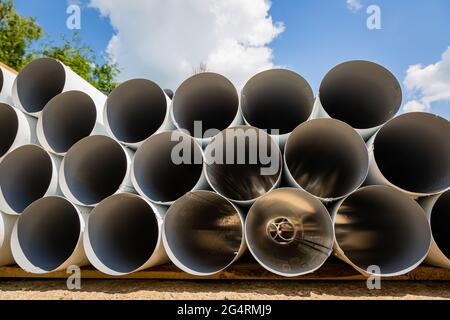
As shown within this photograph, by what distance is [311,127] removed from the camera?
6.23 feet

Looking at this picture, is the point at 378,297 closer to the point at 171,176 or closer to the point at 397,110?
the point at 397,110

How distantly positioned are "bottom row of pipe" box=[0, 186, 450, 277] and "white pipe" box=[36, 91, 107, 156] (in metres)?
0.51

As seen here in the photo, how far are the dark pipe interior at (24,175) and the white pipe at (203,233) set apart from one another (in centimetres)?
118

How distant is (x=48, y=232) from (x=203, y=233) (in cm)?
115

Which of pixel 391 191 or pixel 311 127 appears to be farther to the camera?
pixel 311 127

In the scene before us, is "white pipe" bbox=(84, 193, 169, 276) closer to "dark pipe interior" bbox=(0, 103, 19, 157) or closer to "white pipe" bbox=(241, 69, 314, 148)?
"white pipe" bbox=(241, 69, 314, 148)

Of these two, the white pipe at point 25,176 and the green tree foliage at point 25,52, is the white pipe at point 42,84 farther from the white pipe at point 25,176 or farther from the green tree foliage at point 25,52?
the green tree foliage at point 25,52

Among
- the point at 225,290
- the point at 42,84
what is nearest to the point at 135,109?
the point at 42,84

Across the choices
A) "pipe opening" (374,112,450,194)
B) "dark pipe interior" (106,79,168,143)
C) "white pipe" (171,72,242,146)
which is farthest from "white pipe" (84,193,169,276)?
"pipe opening" (374,112,450,194)

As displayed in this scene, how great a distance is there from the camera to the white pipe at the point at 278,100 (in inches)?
80.1
